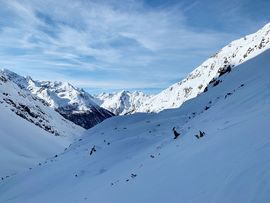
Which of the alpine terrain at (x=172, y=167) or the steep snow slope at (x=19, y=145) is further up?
the steep snow slope at (x=19, y=145)

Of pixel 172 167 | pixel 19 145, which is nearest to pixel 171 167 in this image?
pixel 172 167

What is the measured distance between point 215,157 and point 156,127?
17791 millimetres

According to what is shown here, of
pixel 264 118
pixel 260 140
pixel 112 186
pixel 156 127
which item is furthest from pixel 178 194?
pixel 156 127

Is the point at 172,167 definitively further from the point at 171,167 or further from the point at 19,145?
the point at 19,145

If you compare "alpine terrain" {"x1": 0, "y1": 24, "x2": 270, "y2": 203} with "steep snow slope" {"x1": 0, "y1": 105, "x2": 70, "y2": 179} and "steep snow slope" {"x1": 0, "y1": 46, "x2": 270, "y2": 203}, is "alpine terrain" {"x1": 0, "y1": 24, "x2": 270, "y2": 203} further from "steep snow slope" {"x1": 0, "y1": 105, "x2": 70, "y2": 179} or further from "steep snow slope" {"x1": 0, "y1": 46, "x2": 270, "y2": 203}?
"steep snow slope" {"x1": 0, "y1": 105, "x2": 70, "y2": 179}

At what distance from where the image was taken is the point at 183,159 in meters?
14.9

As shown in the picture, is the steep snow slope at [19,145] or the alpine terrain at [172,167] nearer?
the alpine terrain at [172,167]

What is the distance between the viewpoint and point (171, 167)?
14.9m

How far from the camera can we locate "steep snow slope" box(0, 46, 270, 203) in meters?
10.3

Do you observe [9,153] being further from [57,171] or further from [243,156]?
[243,156]

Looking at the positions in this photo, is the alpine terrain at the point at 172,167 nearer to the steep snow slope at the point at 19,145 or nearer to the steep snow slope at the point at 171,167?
the steep snow slope at the point at 171,167

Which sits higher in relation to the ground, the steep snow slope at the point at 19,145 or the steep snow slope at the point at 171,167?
the steep snow slope at the point at 19,145

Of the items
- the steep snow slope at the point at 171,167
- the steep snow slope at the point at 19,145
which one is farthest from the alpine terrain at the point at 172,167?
the steep snow slope at the point at 19,145

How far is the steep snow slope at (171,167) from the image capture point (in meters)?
10.3
